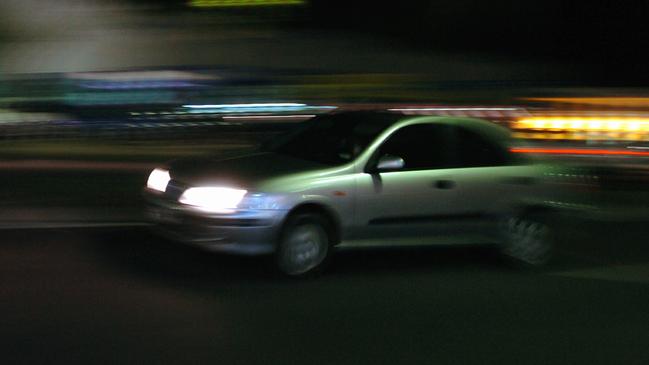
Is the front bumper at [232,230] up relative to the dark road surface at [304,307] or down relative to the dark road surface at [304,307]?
up

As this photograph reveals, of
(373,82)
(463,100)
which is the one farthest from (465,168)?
(373,82)

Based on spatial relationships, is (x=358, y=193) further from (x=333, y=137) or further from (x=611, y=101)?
(x=611, y=101)

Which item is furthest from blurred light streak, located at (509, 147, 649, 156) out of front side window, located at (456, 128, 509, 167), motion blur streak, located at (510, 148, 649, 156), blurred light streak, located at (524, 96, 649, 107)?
front side window, located at (456, 128, 509, 167)

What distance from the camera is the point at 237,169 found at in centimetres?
674

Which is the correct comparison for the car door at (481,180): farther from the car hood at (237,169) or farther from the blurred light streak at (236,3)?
the blurred light streak at (236,3)

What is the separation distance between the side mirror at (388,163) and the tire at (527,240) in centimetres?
130

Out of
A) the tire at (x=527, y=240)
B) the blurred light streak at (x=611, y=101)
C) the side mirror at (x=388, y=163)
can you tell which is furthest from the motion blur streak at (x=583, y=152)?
the side mirror at (x=388, y=163)

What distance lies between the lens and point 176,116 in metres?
16.7

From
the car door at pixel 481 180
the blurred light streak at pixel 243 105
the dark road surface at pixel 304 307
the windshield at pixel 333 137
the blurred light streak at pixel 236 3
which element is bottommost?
the dark road surface at pixel 304 307

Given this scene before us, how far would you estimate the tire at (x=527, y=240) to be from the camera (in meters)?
7.58

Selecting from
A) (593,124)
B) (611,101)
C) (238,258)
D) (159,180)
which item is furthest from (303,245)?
(611,101)

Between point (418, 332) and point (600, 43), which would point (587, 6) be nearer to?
point (600, 43)

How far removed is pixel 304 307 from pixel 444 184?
6.21ft

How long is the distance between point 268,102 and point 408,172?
11.3 metres
